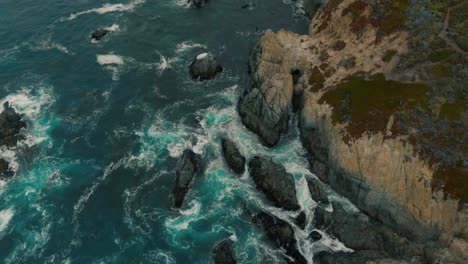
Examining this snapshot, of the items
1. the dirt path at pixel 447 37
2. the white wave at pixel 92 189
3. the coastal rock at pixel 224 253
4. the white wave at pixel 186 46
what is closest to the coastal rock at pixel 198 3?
the white wave at pixel 186 46

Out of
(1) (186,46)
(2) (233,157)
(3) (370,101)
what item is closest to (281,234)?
(2) (233,157)

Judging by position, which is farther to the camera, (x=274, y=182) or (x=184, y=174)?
(x=184, y=174)

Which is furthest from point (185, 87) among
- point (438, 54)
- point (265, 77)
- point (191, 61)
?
point (438, 54)

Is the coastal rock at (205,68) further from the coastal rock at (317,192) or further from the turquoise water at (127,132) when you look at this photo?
the coastal rock at (317,192)

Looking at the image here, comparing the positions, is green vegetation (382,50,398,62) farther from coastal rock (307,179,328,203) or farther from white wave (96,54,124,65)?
white wave (96,54,124,65)

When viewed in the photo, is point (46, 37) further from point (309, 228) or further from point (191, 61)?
point (309, 228)

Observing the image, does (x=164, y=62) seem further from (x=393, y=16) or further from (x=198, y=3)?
(x=393, y=16)

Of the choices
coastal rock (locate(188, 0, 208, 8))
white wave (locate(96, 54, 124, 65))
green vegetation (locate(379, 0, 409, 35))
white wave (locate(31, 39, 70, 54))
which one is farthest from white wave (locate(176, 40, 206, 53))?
green vegetation (locate(379, 0, 409, 35))

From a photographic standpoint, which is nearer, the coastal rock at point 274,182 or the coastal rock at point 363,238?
the coastal rock at point 363,238
